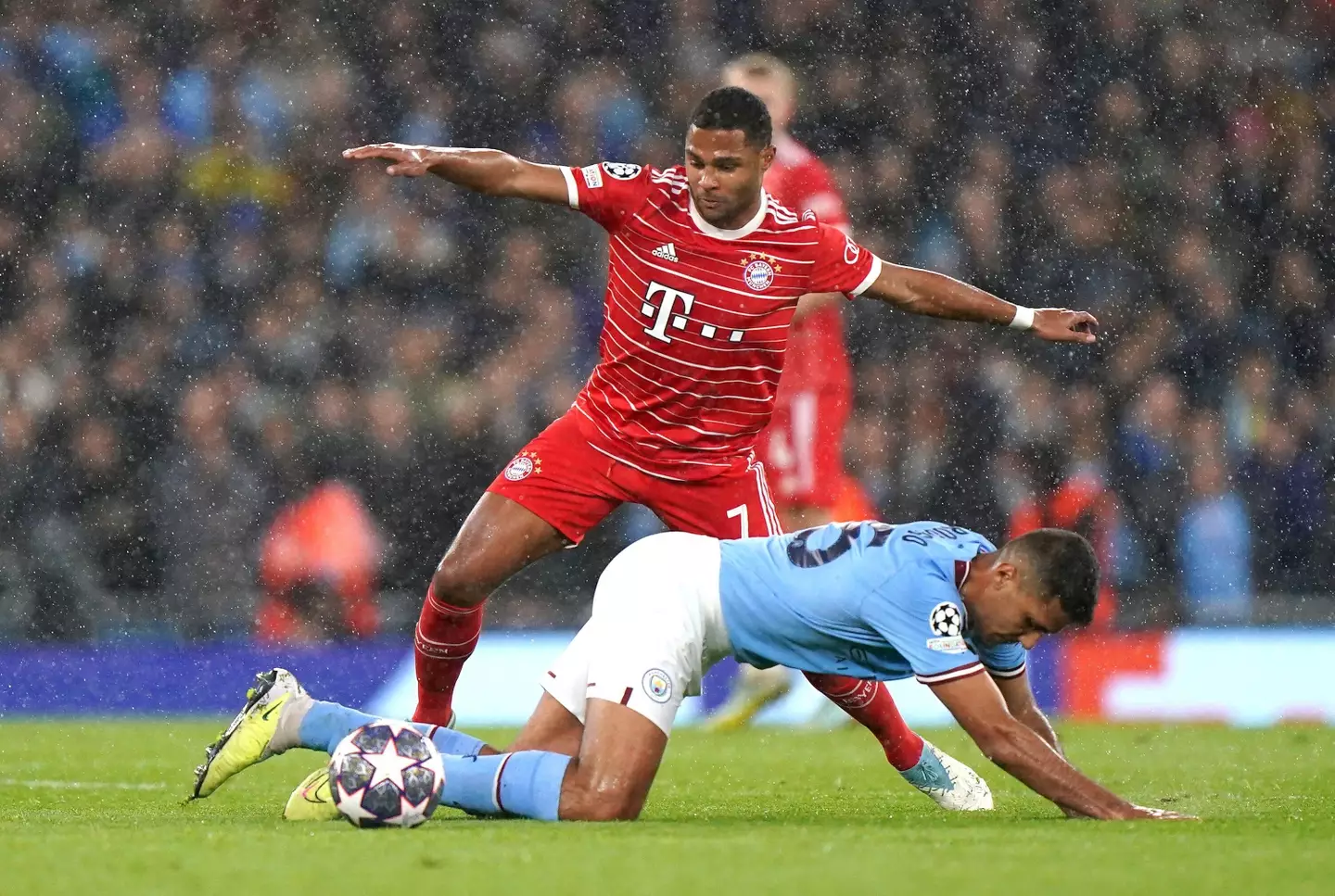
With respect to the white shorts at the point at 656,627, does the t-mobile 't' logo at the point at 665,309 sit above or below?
above

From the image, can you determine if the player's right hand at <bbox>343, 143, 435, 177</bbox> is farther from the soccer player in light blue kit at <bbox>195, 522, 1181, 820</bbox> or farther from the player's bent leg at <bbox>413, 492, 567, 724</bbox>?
the soccer player in light blue kit at <bbox>195, 522, 1181, 820</bbox>

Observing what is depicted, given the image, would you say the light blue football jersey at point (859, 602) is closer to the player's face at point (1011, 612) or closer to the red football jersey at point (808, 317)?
the player's face at point (1011, 612)

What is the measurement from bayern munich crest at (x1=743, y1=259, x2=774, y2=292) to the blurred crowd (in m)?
5.13

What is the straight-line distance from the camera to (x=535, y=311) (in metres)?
12.3

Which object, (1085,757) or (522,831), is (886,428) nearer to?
(1085,757)

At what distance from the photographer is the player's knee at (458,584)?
6375mm

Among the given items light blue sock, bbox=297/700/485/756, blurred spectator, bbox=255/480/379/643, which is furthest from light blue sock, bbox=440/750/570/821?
blurred spectator, bbox=255/480/379/643

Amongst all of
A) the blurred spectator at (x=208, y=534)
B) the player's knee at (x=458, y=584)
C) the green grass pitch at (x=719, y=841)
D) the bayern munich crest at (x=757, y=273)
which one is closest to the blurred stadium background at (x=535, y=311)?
the blurred spectator at (x=208, y=534)

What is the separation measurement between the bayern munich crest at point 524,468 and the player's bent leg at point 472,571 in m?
0.09

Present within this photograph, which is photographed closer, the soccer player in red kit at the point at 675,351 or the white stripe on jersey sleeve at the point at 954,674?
the white stripe on jersey sleeve at the point at 954,674

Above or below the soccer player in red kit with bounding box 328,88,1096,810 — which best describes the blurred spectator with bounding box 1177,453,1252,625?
below

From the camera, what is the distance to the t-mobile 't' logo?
6316 millimetres

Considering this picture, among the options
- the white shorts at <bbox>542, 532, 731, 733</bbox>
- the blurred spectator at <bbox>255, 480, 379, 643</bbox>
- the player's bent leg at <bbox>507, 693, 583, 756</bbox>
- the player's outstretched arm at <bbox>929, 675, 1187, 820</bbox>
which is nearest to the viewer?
the player's outstretched arm at <bbox>929, 675, 1187, 820</bbox>

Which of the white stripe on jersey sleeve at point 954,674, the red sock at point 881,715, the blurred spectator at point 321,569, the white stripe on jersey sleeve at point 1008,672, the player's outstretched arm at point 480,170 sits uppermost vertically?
the player's outstretched arm at point 480,170
